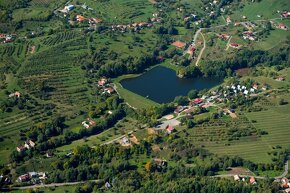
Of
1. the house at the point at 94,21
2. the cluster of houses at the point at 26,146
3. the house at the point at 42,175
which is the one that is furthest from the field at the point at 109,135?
the house at the point at 94,21

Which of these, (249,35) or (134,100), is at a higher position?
(249,35)

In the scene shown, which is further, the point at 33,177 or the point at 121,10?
the point at 121,10

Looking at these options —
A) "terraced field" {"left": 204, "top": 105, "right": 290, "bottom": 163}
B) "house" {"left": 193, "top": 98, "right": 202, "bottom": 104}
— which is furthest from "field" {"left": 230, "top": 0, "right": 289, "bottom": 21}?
"terraced field" {"left": 204, "top": 105, "right": 290, "bottom": 163}

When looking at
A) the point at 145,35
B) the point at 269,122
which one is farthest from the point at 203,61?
the point at 269,122

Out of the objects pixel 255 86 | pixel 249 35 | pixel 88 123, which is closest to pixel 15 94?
pixel 88 123

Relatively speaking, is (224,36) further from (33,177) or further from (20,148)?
(33,177)

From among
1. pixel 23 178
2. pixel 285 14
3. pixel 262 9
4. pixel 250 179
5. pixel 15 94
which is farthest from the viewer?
pixel 262 9

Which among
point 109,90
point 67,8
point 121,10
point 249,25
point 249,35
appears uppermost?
point 67,8
